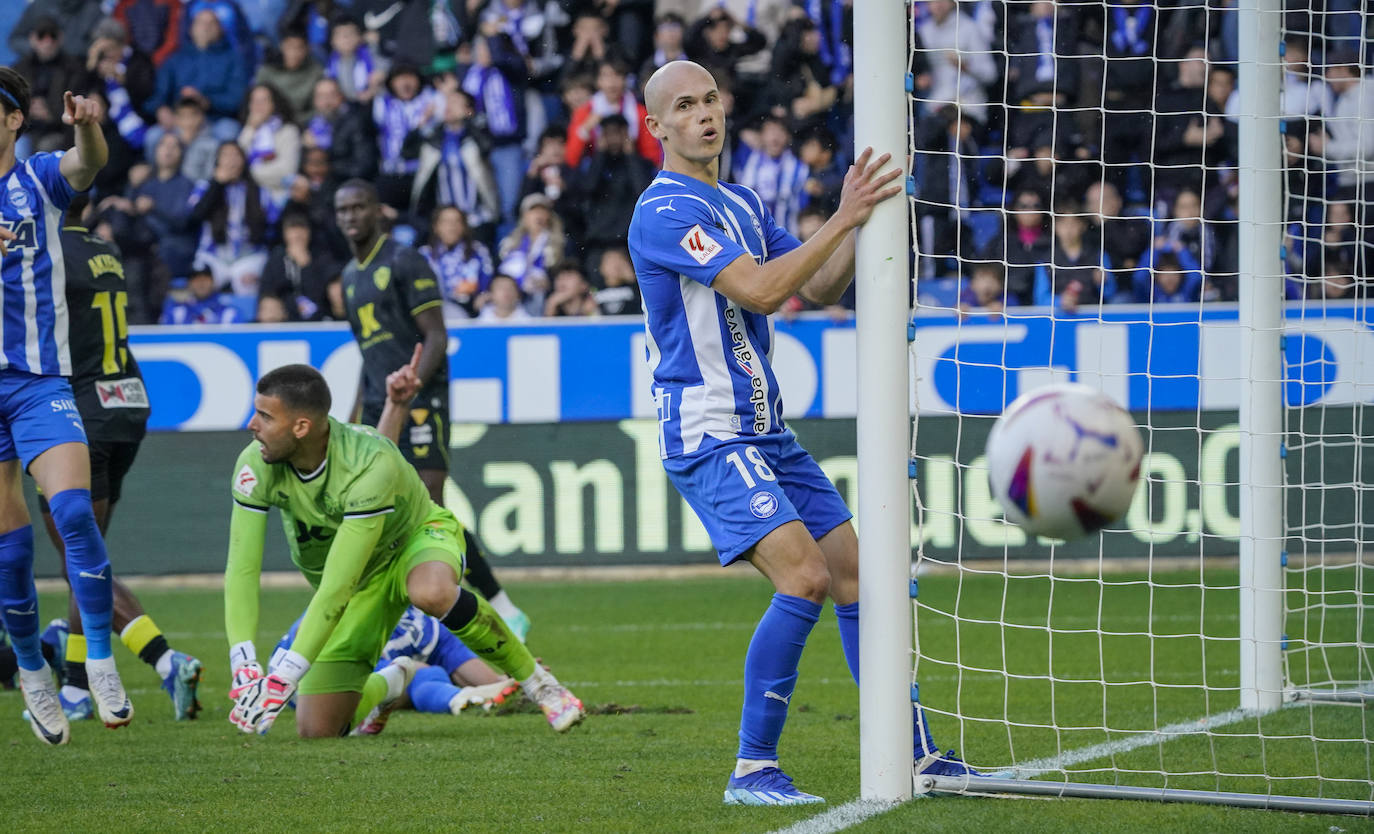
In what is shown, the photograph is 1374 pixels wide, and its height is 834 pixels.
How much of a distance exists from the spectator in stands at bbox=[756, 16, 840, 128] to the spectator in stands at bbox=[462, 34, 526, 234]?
228cm

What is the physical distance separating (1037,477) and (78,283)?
491 centimetres

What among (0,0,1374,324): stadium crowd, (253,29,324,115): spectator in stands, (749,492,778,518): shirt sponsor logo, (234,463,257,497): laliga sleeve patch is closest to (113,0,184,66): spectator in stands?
(0,0,1374,324): stadium crowd

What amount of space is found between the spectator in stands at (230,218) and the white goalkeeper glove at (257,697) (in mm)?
9887

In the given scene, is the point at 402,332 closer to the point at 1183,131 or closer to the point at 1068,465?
the point at 1068,465

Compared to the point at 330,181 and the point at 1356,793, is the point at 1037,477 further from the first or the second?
the point at 330,181

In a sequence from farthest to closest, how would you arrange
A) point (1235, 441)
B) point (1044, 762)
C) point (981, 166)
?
point (981, 166)
point (1235, 441)
point (1044, 762)

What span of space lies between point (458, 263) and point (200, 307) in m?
2.40

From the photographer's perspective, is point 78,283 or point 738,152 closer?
point 78,283

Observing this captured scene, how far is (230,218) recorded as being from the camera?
48.5 feet

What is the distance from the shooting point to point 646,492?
11.9m

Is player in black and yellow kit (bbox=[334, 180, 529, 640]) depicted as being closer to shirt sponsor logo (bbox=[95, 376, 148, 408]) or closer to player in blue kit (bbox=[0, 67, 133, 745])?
shirt sponsor logo (bbox=[95, 376, 148, 408])

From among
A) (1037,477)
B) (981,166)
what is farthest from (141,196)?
(1037,477)

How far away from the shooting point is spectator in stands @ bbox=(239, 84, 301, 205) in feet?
48.9

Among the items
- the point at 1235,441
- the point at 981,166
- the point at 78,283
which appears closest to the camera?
the point at 78,283
